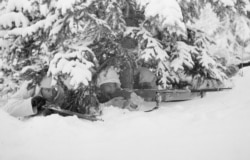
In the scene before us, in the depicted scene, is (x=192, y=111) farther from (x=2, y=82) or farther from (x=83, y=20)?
(x=2, y=82)

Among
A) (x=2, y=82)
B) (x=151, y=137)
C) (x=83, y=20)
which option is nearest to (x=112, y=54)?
(x=83, y=20)

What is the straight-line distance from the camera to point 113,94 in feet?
23.2

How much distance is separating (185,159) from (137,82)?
4.65m

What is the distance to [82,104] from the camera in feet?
19.9

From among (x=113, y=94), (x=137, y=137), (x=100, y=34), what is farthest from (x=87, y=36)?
(x=137, y=137)

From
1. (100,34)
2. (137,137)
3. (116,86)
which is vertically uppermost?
(100,34)

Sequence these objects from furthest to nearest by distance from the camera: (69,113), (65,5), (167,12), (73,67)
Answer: (69,113) < (73,67) < (65,5) < (167,12)

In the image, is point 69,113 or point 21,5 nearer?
point 69,113

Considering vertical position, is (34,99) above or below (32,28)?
below

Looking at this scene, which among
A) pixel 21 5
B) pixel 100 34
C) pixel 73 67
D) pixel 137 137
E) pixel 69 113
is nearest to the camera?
pixel 137 137

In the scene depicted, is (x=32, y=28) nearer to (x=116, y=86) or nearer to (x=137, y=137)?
(x=116, y=86)

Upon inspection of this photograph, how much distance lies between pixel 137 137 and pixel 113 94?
10.2 ft

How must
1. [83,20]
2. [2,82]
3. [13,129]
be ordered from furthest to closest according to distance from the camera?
[2,82] → [83,20] → [13,129]

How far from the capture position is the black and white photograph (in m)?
3.68
